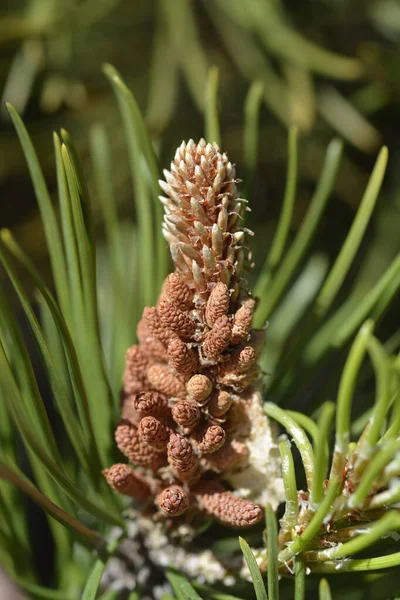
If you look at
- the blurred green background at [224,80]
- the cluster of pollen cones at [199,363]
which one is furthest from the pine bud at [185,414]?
the blurred green background at [224,80]

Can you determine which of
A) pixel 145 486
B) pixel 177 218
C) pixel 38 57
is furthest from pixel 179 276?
pixel 38 57

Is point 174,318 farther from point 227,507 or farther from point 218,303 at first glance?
point 227,507

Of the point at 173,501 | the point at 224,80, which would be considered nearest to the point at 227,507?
the point at 173,501

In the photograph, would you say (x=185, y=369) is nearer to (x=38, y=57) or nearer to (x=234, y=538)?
(x=234, y=538)

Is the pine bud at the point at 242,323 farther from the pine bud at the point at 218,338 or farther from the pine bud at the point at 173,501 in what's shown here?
the pine bud at the point at 173,501

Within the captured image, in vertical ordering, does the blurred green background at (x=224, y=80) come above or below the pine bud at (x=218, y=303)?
above

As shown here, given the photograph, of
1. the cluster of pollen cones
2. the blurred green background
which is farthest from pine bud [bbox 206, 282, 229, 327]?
the blurred green background
